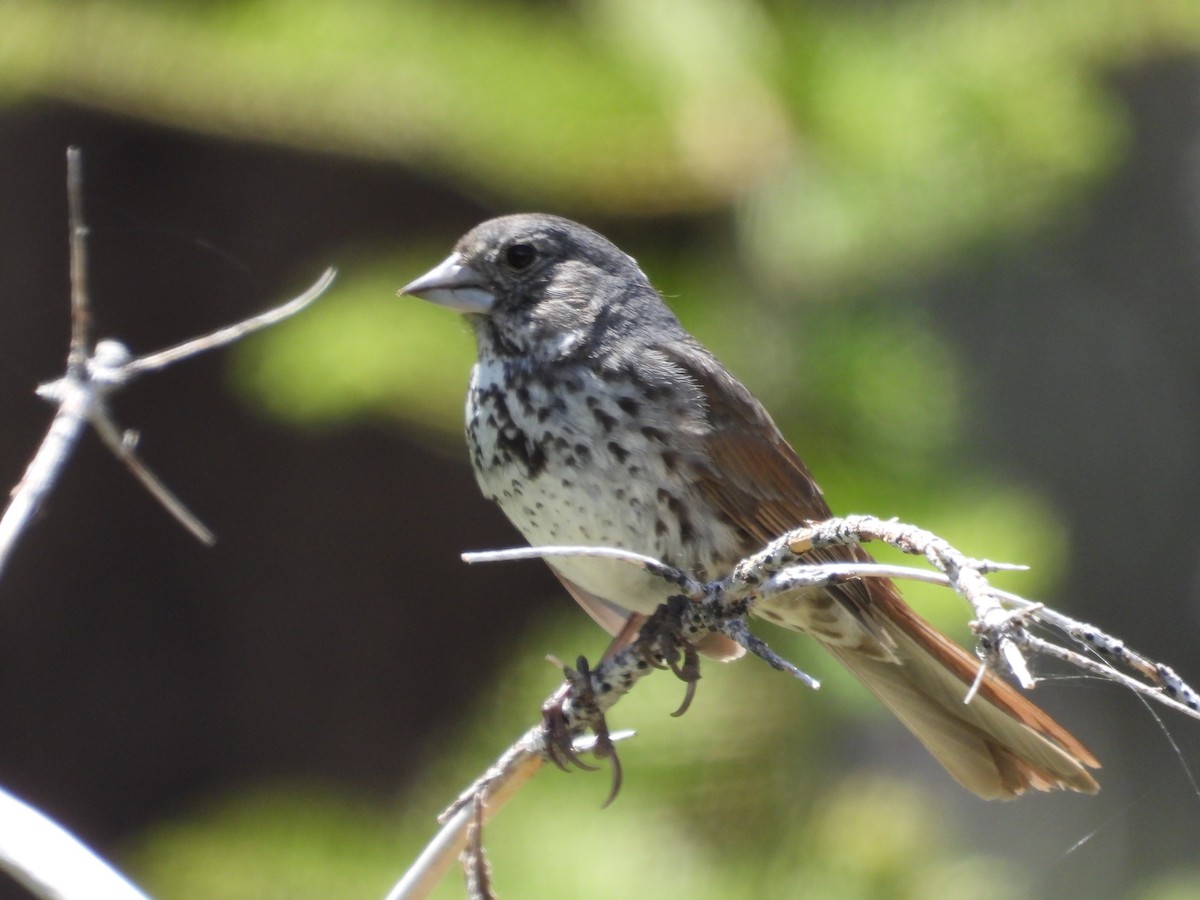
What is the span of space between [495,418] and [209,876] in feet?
5.03

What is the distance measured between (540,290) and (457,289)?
0.14 meters

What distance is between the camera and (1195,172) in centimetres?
411

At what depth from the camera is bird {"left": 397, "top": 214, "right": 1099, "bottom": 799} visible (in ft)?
6.63

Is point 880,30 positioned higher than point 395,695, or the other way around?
point 880,30

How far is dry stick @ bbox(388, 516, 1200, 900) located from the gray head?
2.06 feet

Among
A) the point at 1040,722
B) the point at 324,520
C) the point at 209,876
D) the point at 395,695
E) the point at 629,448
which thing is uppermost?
the point at 629,448

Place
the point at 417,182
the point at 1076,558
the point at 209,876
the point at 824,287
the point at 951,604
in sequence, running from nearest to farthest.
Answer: the point at 951,604
the point at 824,287
the point at 209,876
the point at 1076,558
the point at 417,182

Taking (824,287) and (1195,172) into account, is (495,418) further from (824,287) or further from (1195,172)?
(1195,172)

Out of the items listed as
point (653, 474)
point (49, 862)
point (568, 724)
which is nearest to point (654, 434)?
point (653, 474)

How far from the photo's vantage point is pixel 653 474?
2053 mm

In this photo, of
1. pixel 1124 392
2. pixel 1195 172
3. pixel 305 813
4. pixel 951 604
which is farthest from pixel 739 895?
pixel 1195 172

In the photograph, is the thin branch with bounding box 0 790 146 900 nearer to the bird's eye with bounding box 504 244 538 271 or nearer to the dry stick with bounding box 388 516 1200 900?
the dry stick with bounding box 388 516 1200 900

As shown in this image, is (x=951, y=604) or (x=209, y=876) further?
(x=209, y=876)

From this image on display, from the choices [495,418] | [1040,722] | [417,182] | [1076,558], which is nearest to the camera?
[1040,722]
